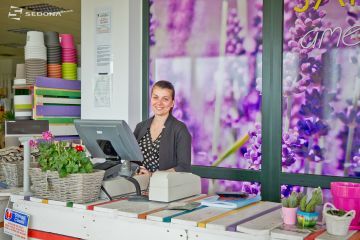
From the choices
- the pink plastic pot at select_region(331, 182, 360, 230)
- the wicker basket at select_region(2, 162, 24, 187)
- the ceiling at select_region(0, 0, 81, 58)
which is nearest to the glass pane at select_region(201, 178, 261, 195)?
the wicker basket at select_region(2, 162, 24, 187)

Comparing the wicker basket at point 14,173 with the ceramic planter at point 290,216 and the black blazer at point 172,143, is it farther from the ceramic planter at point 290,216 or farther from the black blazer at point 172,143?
the ceramic planter at point 290,216

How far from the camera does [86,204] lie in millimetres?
2350

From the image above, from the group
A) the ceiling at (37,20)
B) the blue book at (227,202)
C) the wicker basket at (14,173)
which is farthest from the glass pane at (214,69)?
the ceiling at (37,20)

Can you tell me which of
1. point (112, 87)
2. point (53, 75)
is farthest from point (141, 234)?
point (53, 75)

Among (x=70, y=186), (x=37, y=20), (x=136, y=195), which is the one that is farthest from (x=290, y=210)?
(x=37, y=20)

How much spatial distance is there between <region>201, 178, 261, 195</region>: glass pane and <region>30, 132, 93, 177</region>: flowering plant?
2.04m

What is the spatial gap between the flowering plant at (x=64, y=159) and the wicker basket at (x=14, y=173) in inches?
12.6

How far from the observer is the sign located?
2.52 meters

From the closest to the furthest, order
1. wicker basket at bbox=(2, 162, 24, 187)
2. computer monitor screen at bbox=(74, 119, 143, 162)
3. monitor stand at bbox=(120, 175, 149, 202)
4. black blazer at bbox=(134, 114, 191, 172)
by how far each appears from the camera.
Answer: monitor stand at bbox=(120, 175, 149, 202), computer monitor screen at bbox=(74, 119, 143, 162), wicker basket at bbox=(2, 162, 24, 187), black blazer at bbox=(134, 114, 191, 172)

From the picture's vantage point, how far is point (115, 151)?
8.91ft

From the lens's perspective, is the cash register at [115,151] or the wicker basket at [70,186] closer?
the wicker basket at [70,186]

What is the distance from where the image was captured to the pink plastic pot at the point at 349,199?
6.46 feet

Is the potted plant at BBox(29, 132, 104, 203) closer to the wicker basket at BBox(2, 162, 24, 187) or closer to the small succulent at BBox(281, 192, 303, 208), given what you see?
the wicker basket at BBox(2, 162, 24, 187)

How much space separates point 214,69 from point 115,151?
192 centimetres
